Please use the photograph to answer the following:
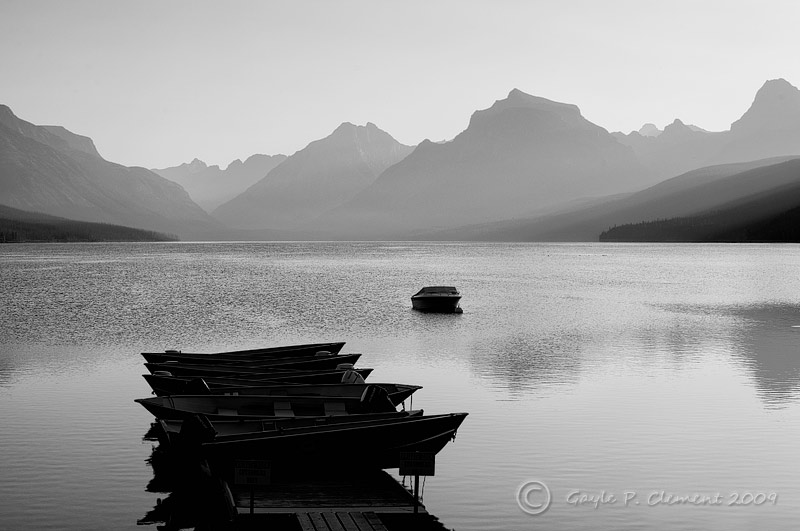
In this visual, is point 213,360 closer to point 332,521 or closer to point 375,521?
point 332,521

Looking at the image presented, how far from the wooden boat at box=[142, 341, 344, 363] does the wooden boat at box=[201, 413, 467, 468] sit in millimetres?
14562

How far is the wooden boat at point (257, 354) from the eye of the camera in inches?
1460

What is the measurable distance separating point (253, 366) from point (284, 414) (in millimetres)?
8460

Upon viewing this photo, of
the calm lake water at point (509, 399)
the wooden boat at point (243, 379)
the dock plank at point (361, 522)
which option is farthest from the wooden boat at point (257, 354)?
the dock plank at point (361, 522)

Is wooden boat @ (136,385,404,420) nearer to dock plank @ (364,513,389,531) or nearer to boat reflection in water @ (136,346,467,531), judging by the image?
boat reflection in water @ (136,346,467,531)

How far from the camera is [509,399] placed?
37.7 meters

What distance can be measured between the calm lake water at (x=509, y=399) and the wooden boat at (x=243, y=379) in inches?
69.9

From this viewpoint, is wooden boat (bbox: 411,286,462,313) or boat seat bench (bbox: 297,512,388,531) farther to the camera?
wooden boat (bbox: 411,286,462,313)

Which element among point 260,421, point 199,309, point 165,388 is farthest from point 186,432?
point 199,309

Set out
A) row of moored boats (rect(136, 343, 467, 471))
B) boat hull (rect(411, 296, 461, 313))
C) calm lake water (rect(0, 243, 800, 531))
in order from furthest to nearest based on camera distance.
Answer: boat hull (rect(411, 296, 461, 313)) < calm lake water (rect(0, 243, 800, 531)) < row of moored boats (rect(136, 343, 467, 471))

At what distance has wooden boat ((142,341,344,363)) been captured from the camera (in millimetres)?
37094

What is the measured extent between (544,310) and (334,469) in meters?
65.2

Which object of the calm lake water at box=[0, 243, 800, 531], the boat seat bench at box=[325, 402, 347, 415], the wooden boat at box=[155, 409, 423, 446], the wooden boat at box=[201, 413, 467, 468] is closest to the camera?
the wooden boat at box=[201, 413, 467, 468]

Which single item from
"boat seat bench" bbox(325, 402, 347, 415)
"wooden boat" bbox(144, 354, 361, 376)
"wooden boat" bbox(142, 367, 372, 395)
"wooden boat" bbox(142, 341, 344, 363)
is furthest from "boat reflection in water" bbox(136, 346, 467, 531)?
"wooden boat" bbox(142, 341, 344, 363)
